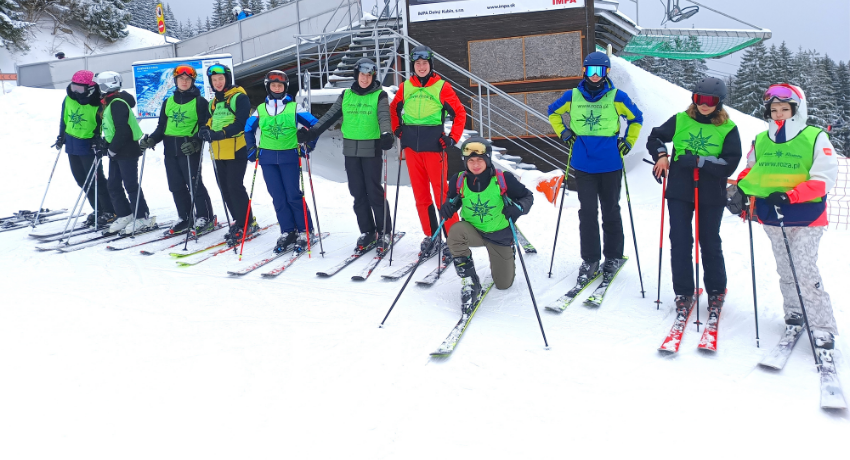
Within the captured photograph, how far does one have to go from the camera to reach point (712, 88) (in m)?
3.85

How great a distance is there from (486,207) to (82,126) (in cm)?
586

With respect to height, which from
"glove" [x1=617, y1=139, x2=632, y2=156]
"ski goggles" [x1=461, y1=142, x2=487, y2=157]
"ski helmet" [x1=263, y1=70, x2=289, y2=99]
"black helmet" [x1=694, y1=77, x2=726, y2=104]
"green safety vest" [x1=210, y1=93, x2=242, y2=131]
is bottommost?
"glove" [x1=617, y1=139, x2=632, y2=156]

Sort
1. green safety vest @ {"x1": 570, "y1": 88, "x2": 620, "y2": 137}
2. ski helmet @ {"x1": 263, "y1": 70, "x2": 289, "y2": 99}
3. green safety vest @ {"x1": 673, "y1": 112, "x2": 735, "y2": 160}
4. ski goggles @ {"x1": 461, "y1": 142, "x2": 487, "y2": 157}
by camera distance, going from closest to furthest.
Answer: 1. green safety vest @ {"x1": 673, "y1": 112, "x2": 735, "y2": 160}
2. ski goggles @ {"x1": 461, "y1": 142, "x2": 487, "y2": 157}
3. green safety vest @ {"x1": 570, "y1": 88, "x2": 620, "y2": 137}
4. ski helmet @ {"x1": 263, "y1": 70, "x2": 289, "y2": 99}

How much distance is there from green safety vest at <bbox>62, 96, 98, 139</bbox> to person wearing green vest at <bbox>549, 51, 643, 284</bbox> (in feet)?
19.7

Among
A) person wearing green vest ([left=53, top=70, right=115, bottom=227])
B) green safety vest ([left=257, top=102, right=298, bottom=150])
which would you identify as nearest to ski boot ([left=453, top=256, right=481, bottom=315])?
green safety vest ([left=257, top=102, right=298, bottom=150])

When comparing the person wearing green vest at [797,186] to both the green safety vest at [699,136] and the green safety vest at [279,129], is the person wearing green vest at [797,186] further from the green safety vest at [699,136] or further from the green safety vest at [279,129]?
the green safety vest at [279,129]

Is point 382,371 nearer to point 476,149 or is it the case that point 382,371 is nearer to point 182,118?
point 476,149

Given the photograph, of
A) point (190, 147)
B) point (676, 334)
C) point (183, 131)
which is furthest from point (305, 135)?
point (676, 334)

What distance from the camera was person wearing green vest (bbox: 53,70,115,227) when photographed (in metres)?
7.18

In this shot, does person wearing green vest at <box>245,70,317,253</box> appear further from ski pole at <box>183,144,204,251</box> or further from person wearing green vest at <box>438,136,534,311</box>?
person wearing green vest at <box>438,136,534,311</box>

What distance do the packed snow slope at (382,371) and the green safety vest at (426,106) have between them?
1.48m

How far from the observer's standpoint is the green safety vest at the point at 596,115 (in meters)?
4.71

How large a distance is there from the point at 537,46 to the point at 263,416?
29.9 ft

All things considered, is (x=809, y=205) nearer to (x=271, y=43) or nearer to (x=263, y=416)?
(x=263, y=416)
